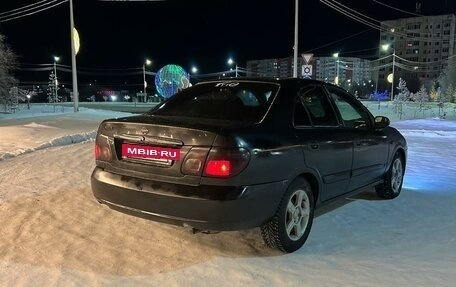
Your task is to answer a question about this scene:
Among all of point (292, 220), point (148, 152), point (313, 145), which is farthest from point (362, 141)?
point (148, 152)

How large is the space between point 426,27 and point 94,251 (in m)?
114

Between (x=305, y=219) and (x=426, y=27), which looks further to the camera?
(x=426, y=27)

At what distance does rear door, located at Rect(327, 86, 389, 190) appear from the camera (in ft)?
17.0

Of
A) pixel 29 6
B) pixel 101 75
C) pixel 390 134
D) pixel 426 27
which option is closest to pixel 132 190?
pixel 390 134

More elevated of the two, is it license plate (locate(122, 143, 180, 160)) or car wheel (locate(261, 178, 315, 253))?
license plate (locate(122, 143, 180, 160))

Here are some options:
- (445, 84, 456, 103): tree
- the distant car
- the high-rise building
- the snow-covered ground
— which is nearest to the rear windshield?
the distant car

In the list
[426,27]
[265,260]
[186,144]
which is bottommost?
[265,260]

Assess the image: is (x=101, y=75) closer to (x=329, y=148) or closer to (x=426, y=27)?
(x=426, y=27)

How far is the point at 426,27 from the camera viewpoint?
104625mm

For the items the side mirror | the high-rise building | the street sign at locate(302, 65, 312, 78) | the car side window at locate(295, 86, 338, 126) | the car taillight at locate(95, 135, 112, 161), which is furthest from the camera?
the high-rise building

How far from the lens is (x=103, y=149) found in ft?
14.1

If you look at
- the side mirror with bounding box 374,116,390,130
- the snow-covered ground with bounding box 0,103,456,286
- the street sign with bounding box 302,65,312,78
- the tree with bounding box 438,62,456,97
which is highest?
the tree with bounding box 438,62,456,97

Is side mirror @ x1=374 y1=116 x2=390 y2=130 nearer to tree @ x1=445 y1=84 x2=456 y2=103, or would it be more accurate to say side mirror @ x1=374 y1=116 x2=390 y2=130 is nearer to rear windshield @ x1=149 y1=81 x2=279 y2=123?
rear windshield @ x1=149 y1=81 x2=279 y2=123

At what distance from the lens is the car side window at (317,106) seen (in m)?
4.60
